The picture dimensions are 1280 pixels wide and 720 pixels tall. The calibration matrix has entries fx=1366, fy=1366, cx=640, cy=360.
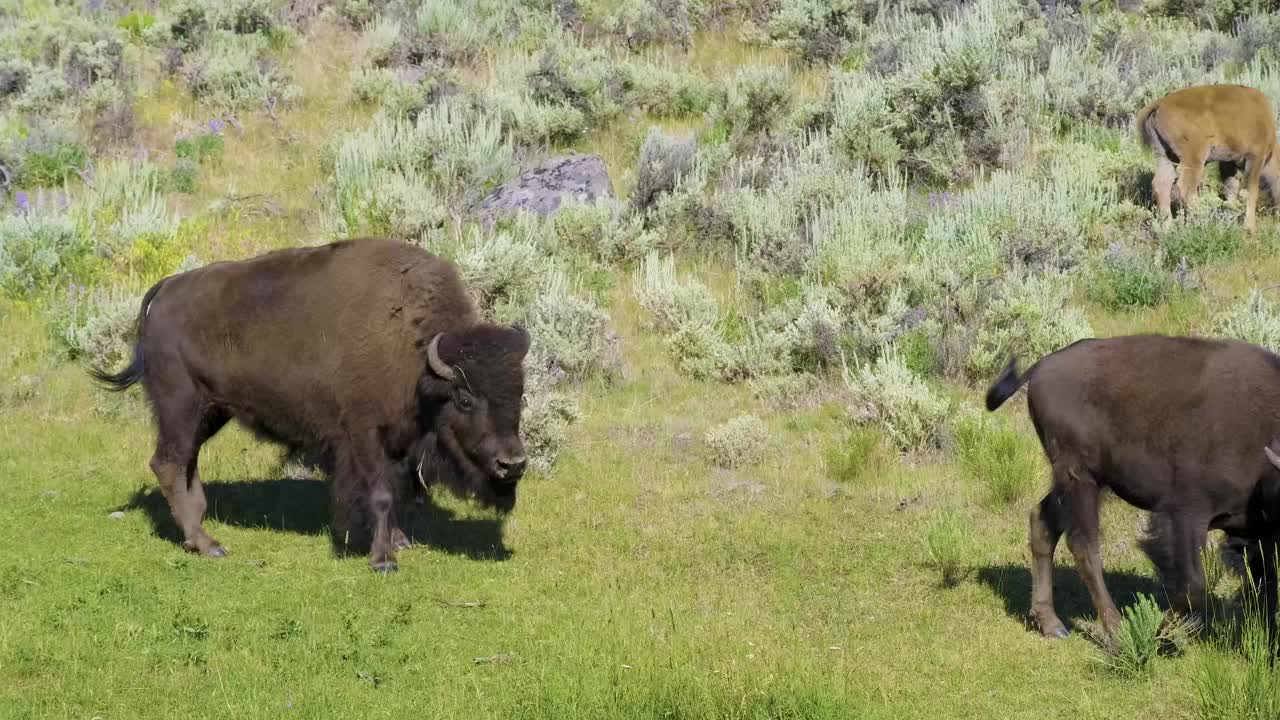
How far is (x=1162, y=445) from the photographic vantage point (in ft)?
21.4

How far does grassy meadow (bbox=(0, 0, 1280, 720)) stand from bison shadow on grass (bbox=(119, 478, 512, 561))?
46 millimetres

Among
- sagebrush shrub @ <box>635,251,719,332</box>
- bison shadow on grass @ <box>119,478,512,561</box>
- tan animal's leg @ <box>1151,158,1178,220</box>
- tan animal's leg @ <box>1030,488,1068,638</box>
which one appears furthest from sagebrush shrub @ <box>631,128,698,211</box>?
tan animal's leg @ <box>1030,488,1068,638</box>

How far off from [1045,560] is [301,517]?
5.07m

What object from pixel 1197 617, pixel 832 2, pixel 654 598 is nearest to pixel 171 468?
pixel 654 598

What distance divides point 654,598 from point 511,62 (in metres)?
15.0

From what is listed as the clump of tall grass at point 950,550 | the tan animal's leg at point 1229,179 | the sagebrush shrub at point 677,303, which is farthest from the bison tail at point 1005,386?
the tan animal's leg at point 1229,179

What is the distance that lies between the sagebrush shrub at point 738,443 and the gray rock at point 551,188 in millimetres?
5856

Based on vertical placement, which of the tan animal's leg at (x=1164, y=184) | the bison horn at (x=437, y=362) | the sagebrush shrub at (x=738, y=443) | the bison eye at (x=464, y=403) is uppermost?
the bison horn at (x=437, y=362)

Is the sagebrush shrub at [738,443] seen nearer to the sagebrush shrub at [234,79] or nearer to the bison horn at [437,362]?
the bison horn at [437,362]

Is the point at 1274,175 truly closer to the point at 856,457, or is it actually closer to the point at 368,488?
the point at 856,457

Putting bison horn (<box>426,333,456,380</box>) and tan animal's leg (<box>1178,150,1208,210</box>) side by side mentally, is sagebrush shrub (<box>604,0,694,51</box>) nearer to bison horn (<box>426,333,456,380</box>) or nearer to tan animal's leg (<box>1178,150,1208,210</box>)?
tan animal's leg (<box>1178,150,1208,210</box>)

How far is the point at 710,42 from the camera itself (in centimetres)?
2297

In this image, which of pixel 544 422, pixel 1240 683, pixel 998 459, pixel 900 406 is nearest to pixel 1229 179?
pixel 900 406

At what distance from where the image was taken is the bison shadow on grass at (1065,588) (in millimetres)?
7430
